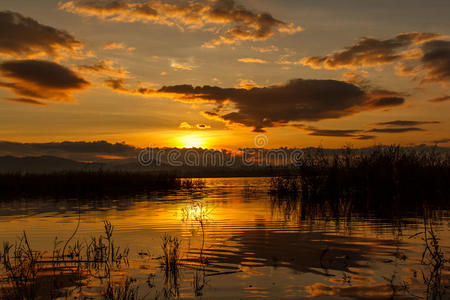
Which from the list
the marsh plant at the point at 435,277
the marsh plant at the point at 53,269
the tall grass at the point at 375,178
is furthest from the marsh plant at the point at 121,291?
the tall grass at the point at 375,178

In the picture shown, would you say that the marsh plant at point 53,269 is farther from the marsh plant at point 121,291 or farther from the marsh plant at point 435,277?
the marsh plant at point 435,277

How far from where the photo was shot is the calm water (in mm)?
7145

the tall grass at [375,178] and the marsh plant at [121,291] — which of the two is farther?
the tall grass at [375,178]

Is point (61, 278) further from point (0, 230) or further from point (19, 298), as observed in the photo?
point (0, 230)

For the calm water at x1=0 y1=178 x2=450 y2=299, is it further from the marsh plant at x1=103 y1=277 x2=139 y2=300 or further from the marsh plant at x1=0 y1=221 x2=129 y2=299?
the marsh plant at x1=0 y1=221 x2=129 y2=299

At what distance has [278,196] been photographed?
28.1 metres

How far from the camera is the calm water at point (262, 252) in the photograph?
7.14 metres

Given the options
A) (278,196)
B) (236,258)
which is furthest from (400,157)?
(236,258)

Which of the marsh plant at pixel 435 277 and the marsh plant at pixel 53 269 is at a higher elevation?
the marsh plant at pixel 435 277

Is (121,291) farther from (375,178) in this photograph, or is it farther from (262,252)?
(375,178)

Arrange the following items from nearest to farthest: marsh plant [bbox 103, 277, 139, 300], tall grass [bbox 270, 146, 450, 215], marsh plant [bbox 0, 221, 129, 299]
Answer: marsh plant [bbox 103, 277, 139, 300] → marsh plant [bbox 0, 221, 129, 299] → tall grass [bbox 270, 146, 450, 215]

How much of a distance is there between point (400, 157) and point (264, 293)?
2162 cm

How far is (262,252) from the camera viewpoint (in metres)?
10.1

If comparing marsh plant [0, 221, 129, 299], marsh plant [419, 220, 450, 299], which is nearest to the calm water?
marsh plant [419, 220, 450, 299]
